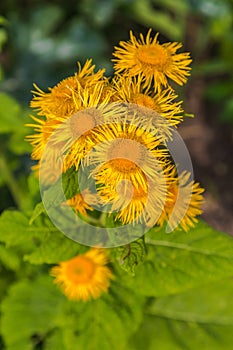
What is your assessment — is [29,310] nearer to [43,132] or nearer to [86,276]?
[86,276]

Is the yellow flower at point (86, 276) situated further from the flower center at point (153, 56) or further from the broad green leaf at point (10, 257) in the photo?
the flower center at point (153, 56)

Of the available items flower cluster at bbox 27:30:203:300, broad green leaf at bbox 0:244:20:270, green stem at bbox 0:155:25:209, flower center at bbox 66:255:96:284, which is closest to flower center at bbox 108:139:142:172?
flower cluster at bbox 27:30:203:300

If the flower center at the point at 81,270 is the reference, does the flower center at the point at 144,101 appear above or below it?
above

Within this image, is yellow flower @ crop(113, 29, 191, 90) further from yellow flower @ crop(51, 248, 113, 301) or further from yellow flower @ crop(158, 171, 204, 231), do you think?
yellow flower @ crop(51, 248, 113, 301)

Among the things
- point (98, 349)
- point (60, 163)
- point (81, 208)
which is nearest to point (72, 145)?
point (60, 163)

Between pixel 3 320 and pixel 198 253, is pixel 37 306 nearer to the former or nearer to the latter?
pixel 3 320

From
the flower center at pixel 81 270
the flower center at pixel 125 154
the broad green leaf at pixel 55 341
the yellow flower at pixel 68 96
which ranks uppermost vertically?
the yellow flower at pixel 68 96

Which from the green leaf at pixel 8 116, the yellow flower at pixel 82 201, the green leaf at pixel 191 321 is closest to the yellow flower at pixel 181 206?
the yellow flower at pixel 82 201
